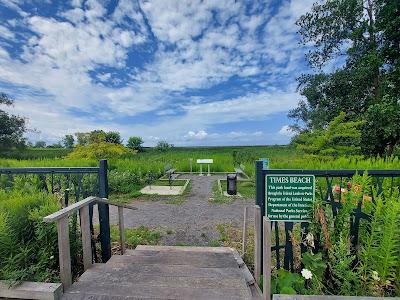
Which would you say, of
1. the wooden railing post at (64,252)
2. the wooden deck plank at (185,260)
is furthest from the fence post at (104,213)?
the wooden railing post at (64,252)

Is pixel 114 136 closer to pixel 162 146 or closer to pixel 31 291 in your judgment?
pixel 162 146

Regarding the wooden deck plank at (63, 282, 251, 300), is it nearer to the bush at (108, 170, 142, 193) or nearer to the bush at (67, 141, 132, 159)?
the bush at (108, 170, 142, 193)

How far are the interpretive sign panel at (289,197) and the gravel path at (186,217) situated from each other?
2362mm

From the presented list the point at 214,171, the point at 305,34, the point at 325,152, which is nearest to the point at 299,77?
the point at 305,34

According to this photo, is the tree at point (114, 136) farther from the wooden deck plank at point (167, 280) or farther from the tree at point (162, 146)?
the wooden deck plank at point (167, 280)

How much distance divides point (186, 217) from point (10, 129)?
27.2 metres

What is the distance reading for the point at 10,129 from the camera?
25125 mm

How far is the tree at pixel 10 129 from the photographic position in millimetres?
24138

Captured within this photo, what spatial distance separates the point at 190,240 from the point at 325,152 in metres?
7.08

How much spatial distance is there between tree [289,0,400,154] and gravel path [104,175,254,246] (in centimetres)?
740

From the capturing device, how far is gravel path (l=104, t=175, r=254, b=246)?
4.97 metres

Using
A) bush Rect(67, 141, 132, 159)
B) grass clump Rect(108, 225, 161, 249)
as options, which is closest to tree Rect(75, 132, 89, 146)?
bush Rect(67, 141, 132, 159)

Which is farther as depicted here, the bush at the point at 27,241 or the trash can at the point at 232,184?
the trash can at the point at 232,184

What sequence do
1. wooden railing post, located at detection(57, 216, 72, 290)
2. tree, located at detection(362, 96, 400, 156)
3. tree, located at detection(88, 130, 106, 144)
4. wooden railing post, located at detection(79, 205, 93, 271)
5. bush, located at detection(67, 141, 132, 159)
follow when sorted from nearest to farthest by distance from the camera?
wooden railing post, located at detection(57, 216, 72, 290) < wooden railing post, located at detection(79, 205, 93, 271) < tree, located at detection(362, 96, 400, 156) < bush, located at detection(67, 141, 132, 159) < tree, located at detection(88, 130, 106, 144)
